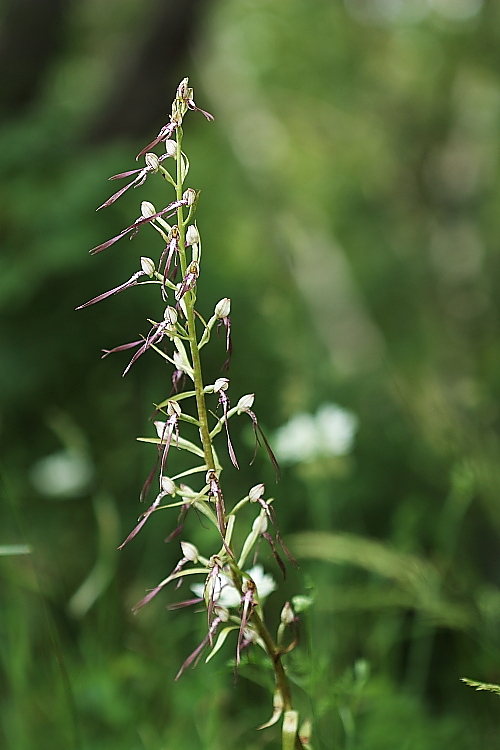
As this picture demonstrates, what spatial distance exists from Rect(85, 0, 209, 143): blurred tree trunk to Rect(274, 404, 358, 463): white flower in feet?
7.74

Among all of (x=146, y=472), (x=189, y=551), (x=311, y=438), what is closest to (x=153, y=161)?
(x=189, y=551)

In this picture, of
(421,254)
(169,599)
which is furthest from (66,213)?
(421,254)

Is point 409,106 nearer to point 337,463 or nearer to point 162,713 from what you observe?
point 337,463

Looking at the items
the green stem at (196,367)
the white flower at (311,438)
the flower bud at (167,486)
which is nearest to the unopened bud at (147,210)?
the green stem at (196,367)

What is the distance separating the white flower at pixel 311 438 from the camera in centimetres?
207

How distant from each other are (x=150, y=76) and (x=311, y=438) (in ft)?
9.07

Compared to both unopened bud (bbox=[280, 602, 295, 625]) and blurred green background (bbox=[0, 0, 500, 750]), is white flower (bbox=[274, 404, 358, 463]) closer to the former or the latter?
blurred green background (bbox=[0, 0, 500, 750])

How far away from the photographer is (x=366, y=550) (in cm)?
158

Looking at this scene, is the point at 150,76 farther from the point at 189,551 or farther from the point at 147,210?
the point at 189,551

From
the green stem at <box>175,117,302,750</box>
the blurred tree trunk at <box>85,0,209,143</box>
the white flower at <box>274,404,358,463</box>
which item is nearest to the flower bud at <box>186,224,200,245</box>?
the green stem at <box>175,117,302,750</box>

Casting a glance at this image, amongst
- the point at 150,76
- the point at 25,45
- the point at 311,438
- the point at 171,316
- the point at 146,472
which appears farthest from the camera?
the point at 150,76

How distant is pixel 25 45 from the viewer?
365cm

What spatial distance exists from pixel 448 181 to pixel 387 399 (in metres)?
5.91

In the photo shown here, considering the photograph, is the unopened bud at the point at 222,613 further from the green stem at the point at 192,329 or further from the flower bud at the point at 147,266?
the flower bud at the point at 147,266
